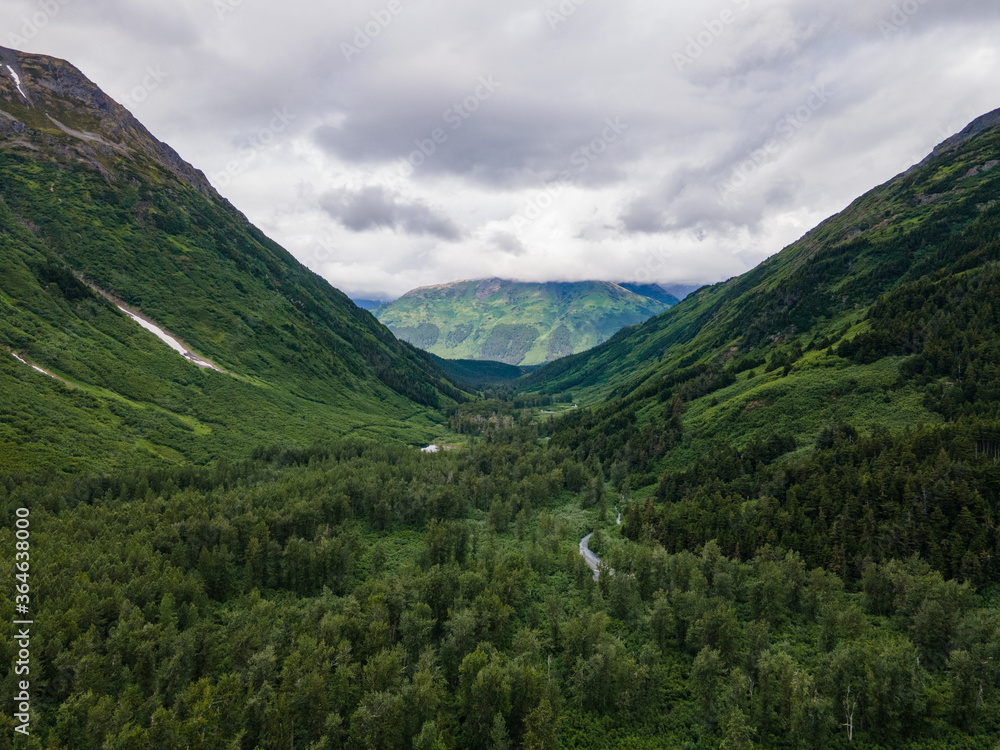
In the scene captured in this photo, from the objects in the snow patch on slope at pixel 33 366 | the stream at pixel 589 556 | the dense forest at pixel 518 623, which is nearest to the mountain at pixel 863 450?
the dense forest at pixel 518 623

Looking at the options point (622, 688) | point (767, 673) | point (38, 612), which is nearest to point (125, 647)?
point (38, 612)

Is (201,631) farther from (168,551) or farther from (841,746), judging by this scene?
(841,746)

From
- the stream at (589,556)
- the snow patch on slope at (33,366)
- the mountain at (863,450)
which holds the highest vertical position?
the snow patch on slope at (33,366)

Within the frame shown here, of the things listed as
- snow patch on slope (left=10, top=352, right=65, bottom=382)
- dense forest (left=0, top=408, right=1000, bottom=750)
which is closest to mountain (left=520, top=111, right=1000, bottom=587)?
dense forest (left=0, top=408, right=1000, bottom=750)

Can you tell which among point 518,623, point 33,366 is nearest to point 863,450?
point 518,623

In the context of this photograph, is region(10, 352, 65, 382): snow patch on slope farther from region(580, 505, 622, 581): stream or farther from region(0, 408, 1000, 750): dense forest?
region(580, 505, 622, 581): stream

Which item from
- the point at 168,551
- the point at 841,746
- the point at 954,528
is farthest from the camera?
the point at 168,551

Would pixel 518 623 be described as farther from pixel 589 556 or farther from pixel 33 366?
pixel 33 366

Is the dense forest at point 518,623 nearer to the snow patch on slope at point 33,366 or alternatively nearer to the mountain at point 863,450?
the mountain at point 863,450
